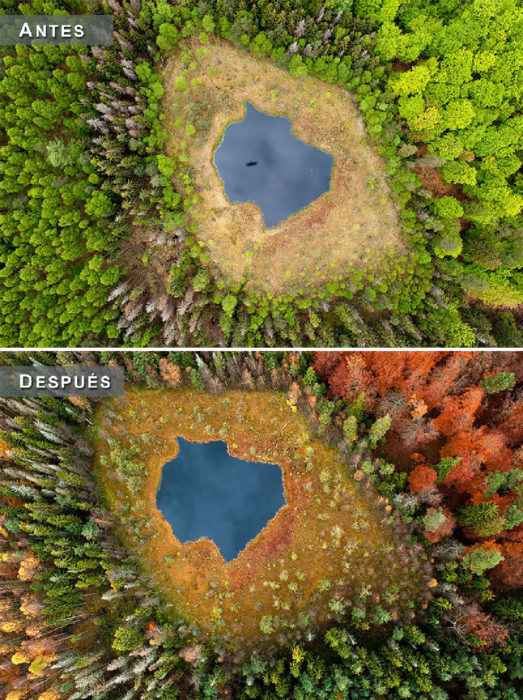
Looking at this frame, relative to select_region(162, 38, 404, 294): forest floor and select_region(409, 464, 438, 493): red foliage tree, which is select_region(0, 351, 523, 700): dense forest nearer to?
select_region(409, 464, 438, 493): red foliage tree

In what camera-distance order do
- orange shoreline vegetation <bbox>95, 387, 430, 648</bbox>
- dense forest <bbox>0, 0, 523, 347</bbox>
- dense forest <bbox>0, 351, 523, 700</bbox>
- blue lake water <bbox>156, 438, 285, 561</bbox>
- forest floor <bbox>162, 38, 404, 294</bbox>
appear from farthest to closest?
blue lake water <bbox>156, 438, 285, 561</bbox> → orange shoreline vegetation <bbox>95, 387, 430, 648</bbox> → forest floor <bbox>162, 38, 404, 294</bbox> → dense forest <bbox>0, 351, 523, 700</bbox> → dense forest <bbox>0, 0, 523, 347</bbox>

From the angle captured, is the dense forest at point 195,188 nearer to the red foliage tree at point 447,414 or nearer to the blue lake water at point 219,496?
the red foliage tree at point 447,414

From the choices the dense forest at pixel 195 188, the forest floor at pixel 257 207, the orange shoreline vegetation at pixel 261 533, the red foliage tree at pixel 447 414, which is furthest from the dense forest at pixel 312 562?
the forest floor at pixel 257 207

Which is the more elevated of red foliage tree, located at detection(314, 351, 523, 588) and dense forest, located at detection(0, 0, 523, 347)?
dense forest, located at detection(0, 0, 523, 347)

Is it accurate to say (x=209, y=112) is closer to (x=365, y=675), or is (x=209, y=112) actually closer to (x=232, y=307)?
(x=232, y=307)

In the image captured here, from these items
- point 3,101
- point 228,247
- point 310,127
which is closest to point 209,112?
point 310,127

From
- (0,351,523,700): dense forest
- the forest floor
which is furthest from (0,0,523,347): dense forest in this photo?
(0,351,523,700): dense forest

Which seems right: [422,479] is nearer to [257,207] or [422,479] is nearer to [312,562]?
[312,562]
